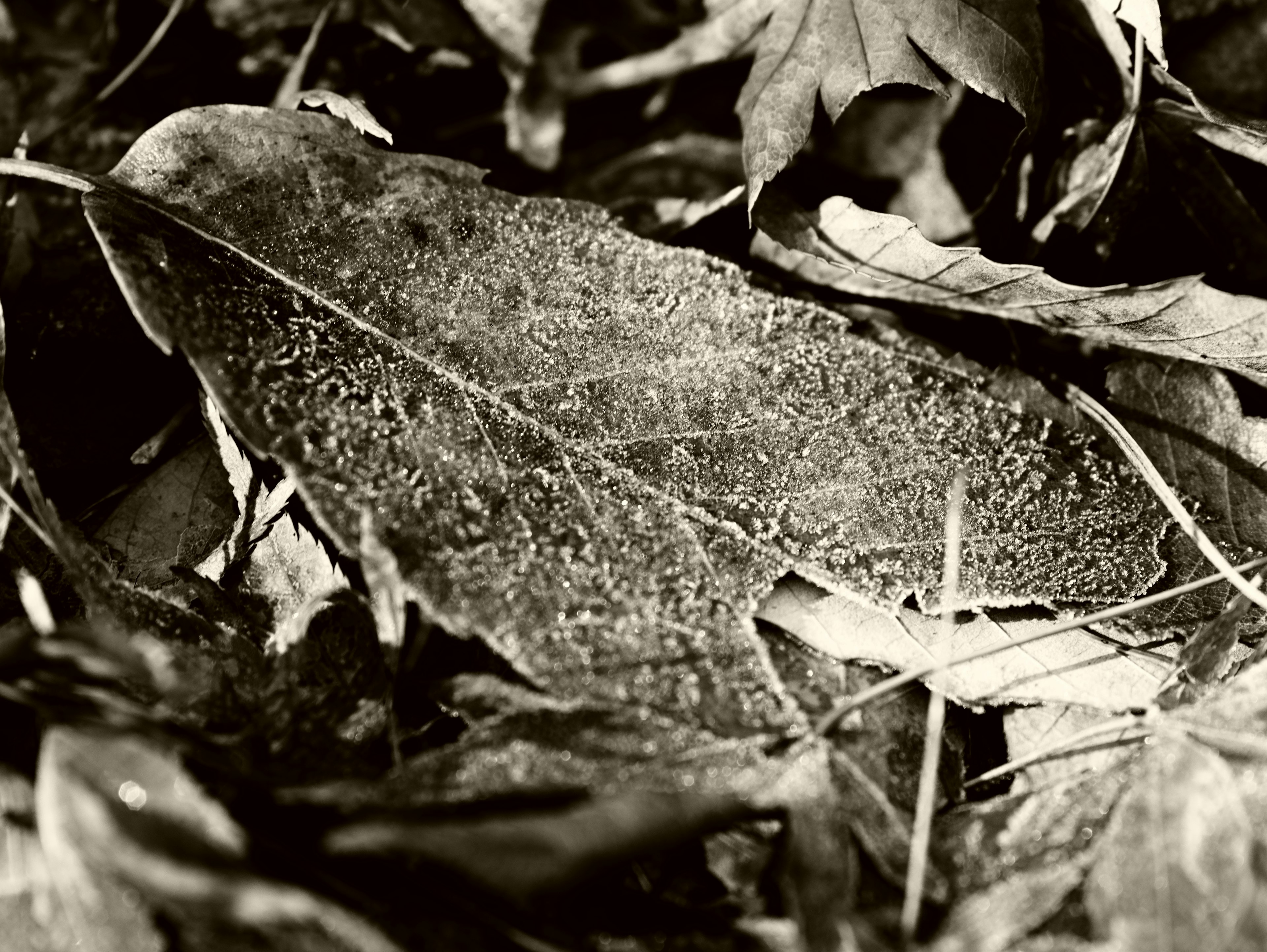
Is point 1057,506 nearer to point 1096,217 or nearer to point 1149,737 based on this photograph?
point 1149,737

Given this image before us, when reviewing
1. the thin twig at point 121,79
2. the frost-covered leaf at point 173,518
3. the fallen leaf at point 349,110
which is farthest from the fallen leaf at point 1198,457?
the thin twig at point 121,79

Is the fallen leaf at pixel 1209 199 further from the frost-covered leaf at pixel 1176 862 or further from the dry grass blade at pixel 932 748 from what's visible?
the frost-covered leaf at pixel 1176 862

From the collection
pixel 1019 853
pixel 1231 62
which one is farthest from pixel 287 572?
pixel 1231 62

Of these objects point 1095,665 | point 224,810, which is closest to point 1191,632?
point 1095,665

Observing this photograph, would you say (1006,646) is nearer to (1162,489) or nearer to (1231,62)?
(1162,489)

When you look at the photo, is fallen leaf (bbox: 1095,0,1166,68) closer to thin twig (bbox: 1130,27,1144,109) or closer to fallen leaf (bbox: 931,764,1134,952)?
thin twig (bbox: 1130,27,1144,109)

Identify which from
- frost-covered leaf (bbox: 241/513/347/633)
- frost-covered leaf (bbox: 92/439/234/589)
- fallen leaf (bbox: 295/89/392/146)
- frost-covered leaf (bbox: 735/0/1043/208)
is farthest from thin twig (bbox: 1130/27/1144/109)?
frost-covered leaf (bbox: 92/439/234/589)
